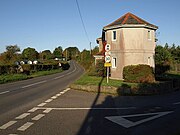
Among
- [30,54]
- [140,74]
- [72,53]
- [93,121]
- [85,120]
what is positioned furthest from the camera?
[72,53]

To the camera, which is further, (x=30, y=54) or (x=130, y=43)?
(x=30, y=54)

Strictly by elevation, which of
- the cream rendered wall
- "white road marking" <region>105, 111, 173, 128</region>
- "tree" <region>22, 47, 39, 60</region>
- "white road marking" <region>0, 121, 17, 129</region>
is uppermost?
"tree" <region>22, 47, 39, 60</region>

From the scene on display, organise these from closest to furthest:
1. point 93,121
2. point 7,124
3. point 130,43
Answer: point 7,124 → point 93,121 → point 130,43

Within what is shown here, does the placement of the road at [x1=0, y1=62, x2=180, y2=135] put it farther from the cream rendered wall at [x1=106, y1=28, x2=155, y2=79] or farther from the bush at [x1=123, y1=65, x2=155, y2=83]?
the cream rendered wall at [x1=106, y1=28, x2=155, y2=79]

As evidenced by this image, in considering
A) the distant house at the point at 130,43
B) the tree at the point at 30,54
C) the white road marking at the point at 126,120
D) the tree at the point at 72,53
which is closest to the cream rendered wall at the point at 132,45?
the distant house at the point at 130,43

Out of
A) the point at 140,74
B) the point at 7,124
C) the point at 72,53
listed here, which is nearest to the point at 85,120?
the point at 7,124

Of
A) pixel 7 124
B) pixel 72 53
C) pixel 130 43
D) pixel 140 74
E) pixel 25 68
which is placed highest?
pixel 72 53

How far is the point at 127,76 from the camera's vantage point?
21.0 metres

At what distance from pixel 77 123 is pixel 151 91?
907 centimetres

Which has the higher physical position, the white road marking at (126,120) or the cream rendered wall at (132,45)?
the cream rendered wall at (132,45)

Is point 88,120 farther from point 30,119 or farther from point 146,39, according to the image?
point 146,39

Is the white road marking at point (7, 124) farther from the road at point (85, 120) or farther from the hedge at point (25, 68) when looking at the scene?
the hedge at point (25, 68)

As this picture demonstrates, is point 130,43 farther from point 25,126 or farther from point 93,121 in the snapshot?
point 25,126

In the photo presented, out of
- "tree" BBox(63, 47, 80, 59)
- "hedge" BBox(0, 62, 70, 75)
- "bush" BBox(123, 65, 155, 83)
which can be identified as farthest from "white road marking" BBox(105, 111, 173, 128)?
"tree" BBox(63, 47, 80, 59)
